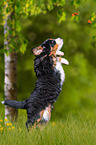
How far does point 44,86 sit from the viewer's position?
4930 millimetres

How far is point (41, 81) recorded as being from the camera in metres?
4.98

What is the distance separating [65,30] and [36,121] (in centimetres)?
662

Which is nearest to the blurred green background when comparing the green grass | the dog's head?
the dog's head

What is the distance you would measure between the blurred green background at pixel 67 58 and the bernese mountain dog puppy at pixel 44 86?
452 centimetres

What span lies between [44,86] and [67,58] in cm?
579

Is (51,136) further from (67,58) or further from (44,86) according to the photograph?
(67,58)

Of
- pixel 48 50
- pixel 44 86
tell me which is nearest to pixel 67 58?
pixel 48 50

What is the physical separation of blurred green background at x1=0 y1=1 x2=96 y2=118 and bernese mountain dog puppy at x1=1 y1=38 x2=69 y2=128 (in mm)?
4519

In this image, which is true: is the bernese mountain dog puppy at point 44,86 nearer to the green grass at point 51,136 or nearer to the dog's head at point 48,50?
the dog's head at point 48,50

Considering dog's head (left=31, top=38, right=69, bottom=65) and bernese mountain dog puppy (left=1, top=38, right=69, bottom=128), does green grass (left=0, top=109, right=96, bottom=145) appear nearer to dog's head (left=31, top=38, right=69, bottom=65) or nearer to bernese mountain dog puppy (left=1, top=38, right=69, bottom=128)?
bernese mountain dog puppy (left=1, top=38, right=69, bottom=128)

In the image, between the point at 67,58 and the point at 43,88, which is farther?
the point at 67,58

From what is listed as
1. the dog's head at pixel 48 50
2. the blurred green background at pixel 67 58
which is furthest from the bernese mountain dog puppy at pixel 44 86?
the blurred green background at pixel 67 58

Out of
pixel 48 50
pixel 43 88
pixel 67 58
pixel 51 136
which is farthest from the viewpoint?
pixel 67 58

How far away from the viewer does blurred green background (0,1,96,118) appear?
33.5 feet
